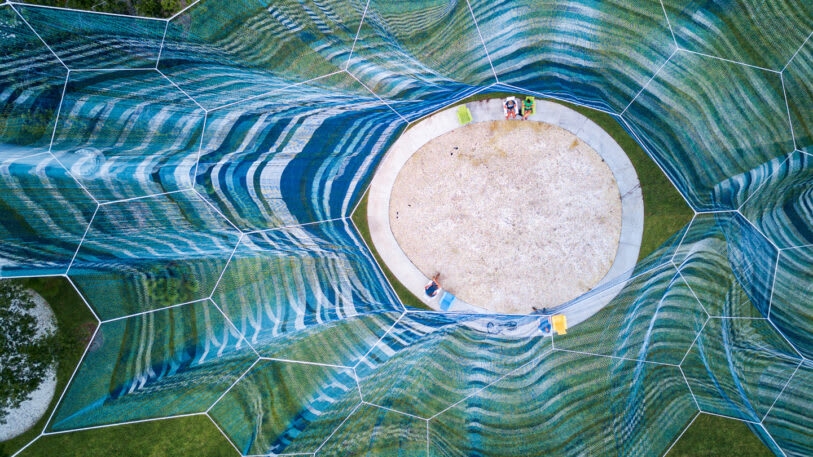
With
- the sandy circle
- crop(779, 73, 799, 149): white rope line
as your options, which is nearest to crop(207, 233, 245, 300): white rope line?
the sandy circle

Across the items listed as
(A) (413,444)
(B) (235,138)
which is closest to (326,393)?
(A) (413,444)

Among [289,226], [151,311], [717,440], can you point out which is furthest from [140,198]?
[717,440]

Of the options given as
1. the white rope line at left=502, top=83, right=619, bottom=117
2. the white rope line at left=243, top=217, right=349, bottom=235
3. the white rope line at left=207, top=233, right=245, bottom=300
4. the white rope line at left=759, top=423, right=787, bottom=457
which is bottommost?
the white rope line at left=759, top=423, right=787, bottom=457

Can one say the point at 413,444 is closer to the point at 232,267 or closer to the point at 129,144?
the point at 232,267

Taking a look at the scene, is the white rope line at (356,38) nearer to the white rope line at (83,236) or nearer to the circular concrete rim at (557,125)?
the circular concrete rim at (557,125)

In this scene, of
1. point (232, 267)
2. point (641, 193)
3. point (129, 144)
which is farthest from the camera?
point (641, 193)

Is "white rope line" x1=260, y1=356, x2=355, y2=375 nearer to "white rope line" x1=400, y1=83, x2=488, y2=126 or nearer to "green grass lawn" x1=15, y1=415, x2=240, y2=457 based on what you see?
"green grass lawn" x1=15, y1=415, x2=240, y2=457
